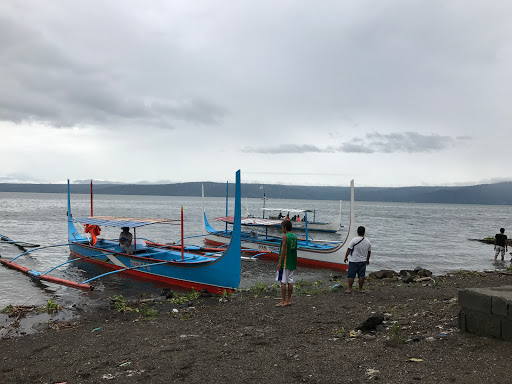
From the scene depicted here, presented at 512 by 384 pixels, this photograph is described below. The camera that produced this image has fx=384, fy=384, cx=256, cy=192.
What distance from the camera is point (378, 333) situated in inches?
260

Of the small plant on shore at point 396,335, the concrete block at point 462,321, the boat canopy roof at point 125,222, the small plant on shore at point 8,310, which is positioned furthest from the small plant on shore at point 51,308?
the concrete block at point 462,321

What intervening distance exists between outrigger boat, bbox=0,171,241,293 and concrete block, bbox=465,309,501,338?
653 centimetres

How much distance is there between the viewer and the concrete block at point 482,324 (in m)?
5.19

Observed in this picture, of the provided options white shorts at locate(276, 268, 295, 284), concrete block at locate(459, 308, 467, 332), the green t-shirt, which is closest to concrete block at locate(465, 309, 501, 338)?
concrete block at locate(459, 308, 467, 332)

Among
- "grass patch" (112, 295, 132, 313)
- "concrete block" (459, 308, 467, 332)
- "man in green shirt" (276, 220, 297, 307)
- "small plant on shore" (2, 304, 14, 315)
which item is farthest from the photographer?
"small plant on shore" (2, 304, 14, 315)

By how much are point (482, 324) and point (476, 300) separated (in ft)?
1.12

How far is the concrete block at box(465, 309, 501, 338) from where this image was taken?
17.0ft

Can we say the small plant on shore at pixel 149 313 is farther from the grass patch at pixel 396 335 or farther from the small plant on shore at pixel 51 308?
the grass patch at pixel 396 335

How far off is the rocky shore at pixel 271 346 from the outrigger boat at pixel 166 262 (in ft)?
7.02

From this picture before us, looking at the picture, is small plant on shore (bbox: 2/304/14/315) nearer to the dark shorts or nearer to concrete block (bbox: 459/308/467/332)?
the dark shorts

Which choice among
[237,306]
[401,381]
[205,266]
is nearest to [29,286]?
[205,266]

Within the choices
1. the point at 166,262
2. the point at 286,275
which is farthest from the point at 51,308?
the point at 286,275

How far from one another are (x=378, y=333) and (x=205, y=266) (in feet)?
25.4

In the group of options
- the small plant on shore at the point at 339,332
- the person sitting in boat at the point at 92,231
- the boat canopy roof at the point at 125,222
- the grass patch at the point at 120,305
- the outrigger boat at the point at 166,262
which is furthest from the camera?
the person sitting in boat at the point at 92,231
